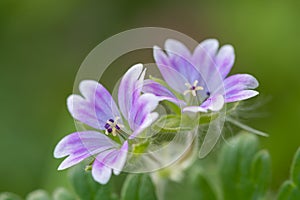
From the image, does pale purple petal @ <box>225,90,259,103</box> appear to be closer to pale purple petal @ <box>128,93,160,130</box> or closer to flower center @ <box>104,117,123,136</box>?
pale purple petal @ <box>128,93,160,130</box>

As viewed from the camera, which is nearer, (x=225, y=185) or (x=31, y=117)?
(x=225, y=185)

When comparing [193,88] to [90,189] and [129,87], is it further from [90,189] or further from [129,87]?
[90,189]

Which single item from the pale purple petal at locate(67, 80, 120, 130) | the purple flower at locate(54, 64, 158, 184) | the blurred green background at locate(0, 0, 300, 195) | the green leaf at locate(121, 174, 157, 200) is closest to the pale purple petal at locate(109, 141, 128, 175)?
the purple flower at locate(54, 64, 158, 184)

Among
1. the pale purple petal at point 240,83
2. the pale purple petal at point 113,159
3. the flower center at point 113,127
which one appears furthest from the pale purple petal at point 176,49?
the pale purple petal at point 113,159

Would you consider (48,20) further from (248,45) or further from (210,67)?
(210,67)

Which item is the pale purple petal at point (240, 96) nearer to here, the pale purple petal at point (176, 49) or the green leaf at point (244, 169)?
the pale purple petal at point (176, 49)

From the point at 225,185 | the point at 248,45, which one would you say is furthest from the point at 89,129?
the point at 248,45
